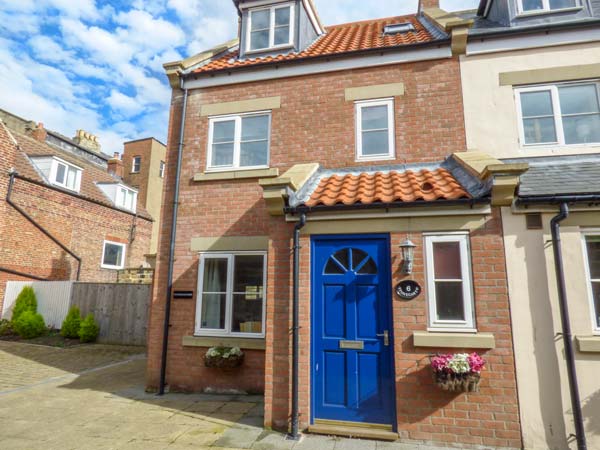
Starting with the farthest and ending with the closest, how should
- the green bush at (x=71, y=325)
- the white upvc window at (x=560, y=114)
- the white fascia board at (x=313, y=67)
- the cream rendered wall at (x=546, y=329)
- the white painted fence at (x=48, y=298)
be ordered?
the white painted fence at (x=48, y=298), the green bush at (x=71, y=325), the white fascia board at (x=313, y=67), the white upvc window at (x=560, y=114), the cream rendered wall at (x=546, y=329)

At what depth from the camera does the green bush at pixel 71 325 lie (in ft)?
44.1

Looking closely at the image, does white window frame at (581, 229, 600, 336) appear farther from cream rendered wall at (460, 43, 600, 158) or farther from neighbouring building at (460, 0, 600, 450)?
cream rendered wall at (460, 43, 600, 158)

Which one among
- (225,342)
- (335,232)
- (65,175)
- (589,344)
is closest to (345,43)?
(335,232)

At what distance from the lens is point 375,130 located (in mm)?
7941

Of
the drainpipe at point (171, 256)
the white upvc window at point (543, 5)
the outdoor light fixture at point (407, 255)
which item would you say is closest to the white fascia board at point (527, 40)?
the white upvc window at point (543, 5)

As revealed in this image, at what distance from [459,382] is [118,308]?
12544 mm

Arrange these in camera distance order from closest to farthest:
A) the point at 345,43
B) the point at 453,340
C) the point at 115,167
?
the point at 453,340 < the point at 345,43 < the point at 115,167

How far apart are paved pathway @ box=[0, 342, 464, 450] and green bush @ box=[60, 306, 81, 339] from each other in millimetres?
3856

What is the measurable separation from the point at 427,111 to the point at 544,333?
4.73 metres

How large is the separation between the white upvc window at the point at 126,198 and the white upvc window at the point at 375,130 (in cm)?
1598

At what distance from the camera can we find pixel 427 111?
7.68 meters

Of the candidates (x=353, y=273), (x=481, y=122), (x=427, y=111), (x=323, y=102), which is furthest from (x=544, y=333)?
(x=323, y=102)

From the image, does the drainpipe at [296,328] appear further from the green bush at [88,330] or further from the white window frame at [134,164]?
the white window frame at [134,164]

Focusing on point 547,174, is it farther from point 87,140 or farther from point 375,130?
point 87,140
